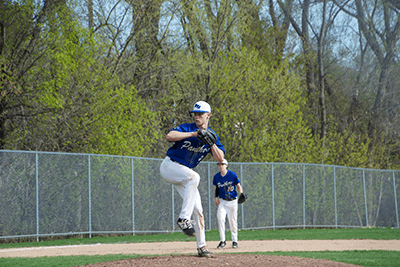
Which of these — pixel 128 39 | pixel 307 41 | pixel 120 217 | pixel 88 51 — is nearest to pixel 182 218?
pixel 120 217

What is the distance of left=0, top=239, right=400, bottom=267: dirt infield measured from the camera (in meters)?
6.16

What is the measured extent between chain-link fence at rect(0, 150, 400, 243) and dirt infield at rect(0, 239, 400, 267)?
58.5 inches

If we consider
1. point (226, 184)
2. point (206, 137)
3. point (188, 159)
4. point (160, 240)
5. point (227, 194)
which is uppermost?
point (206, 137)

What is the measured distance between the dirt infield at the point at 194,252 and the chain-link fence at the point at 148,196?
1.49 metres

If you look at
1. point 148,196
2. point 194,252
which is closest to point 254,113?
point 148,196

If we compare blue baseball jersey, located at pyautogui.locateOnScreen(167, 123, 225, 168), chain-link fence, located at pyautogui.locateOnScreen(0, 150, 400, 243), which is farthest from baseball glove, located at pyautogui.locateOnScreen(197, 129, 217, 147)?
chain-link fence, located at pyautogui.locateOnScreen(0, 150, 400, 243)

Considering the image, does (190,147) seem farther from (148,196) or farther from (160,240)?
(148,196)

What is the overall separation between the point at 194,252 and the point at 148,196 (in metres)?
5.44

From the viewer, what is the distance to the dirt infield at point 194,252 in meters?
6.16

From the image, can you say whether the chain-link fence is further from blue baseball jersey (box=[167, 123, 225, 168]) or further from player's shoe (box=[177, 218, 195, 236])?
player's shoe (box=[177, 218, 195, 236])

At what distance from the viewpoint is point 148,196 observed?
14.7m

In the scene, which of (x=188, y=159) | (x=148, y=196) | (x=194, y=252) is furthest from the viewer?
(x=148, y=196)

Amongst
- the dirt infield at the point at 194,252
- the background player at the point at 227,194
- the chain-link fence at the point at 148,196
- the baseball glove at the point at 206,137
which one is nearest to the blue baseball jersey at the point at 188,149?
the baseball glove at the point at 206,137

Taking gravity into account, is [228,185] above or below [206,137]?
below
